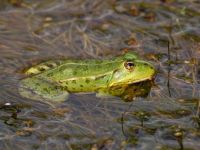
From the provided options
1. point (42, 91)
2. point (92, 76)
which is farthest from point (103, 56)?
point (42, 91)

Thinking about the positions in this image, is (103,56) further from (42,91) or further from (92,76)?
(42,91)

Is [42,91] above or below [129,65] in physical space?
below

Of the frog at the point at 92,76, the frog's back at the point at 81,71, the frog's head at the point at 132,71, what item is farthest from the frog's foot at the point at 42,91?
the frog's head at the point at 132,71

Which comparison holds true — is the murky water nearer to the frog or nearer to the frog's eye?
the frog

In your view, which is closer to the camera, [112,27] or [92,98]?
[92,98]

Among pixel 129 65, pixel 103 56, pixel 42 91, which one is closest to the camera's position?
pixel 42 91

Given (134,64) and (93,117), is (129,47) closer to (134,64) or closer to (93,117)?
(134,64)

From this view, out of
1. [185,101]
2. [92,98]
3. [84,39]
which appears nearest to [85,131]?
[92,98]
